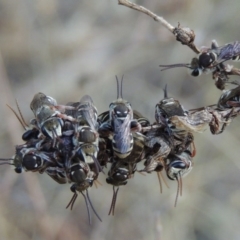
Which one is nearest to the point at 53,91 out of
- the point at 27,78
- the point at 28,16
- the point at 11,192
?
the point at 27,78

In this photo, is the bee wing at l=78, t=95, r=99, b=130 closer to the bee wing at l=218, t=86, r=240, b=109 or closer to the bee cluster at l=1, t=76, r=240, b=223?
the bee cluster at l=1, t=76, r=240, b=223

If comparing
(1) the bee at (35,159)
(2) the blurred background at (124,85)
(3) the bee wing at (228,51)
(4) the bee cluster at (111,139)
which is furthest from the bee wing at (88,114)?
(2) the blurred background at (124,85)

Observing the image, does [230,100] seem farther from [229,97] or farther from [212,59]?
[212,59]

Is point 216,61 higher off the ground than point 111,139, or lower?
higher

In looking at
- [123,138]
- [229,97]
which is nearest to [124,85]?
[229,97]

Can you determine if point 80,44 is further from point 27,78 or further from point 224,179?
point 224,179

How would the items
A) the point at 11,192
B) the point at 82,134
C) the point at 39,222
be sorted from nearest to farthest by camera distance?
1. the point at 82,134
2. the point at 39,222
3. the point at 11,192
